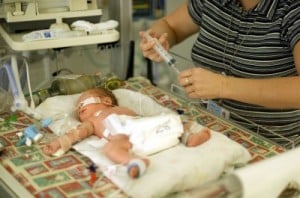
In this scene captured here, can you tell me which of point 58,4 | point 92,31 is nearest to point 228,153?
point 92,31

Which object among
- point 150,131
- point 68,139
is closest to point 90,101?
point 68,139

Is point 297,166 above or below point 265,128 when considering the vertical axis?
above

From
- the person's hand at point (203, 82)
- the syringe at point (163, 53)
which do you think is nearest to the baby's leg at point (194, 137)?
the person's hand at point (203, 82)

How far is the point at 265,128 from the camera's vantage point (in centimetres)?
151

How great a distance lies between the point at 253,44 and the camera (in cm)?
151

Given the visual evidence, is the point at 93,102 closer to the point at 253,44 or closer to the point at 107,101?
the point at 107,101

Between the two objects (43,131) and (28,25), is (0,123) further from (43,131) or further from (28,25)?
(28,25)

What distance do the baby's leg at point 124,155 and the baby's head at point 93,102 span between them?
8.2 inches

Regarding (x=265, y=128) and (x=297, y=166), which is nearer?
(x=297, y=166)

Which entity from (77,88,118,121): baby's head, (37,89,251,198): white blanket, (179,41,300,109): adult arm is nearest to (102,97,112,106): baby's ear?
(77,88,118,121): baby's head

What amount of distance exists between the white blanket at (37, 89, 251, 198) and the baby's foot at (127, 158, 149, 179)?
0.5 inches

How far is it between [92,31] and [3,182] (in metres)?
0.63

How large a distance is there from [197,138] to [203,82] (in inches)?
8.1

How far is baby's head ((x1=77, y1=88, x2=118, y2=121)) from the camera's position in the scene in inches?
55.1
